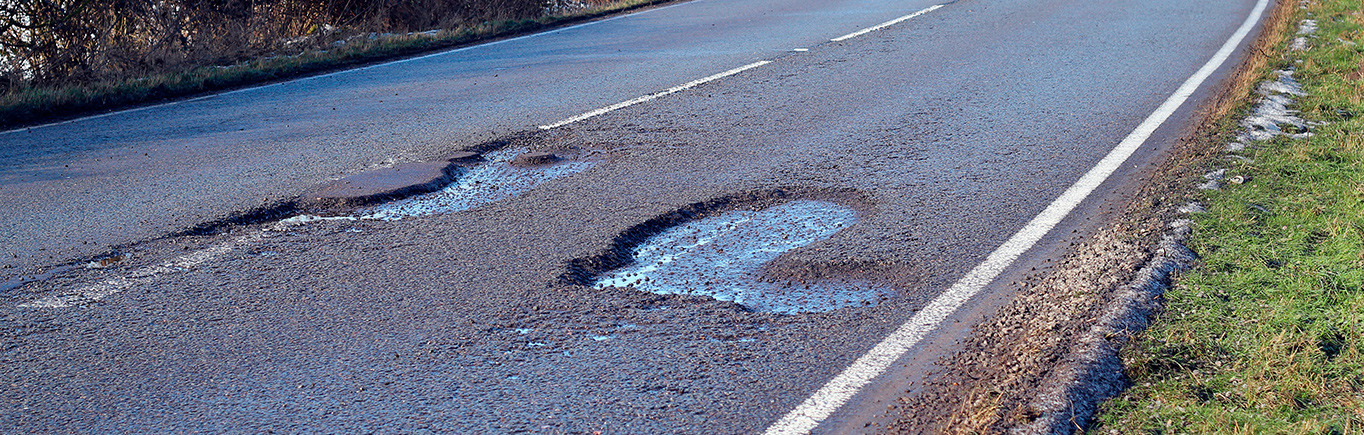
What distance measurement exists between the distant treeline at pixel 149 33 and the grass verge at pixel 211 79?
0.36 metres

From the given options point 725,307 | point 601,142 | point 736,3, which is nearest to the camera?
point 725,307

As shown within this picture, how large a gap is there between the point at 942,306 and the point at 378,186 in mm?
3303

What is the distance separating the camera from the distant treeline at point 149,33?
31.7 feet

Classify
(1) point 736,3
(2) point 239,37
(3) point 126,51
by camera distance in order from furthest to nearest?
(1) point 736,3 < (2) point 239,37 < (3) point 126,51

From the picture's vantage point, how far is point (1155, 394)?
316cm

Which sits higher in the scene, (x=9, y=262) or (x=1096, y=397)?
(x=9, y=262)

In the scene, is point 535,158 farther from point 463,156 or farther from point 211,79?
point 211,79

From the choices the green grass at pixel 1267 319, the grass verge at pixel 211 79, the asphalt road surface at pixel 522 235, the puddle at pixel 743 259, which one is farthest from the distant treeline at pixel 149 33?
the green grass at pixel 1267 319

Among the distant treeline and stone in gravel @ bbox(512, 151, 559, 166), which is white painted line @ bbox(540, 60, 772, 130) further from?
the distant treeline

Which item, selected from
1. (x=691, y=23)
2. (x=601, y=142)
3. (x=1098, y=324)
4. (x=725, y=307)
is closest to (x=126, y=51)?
(x=601, y=142)

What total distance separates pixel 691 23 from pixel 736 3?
9.71 feet

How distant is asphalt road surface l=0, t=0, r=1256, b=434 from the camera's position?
133 inches

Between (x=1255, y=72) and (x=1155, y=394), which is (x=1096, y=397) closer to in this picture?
(x=1155, y=394)

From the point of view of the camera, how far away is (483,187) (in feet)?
19.4
